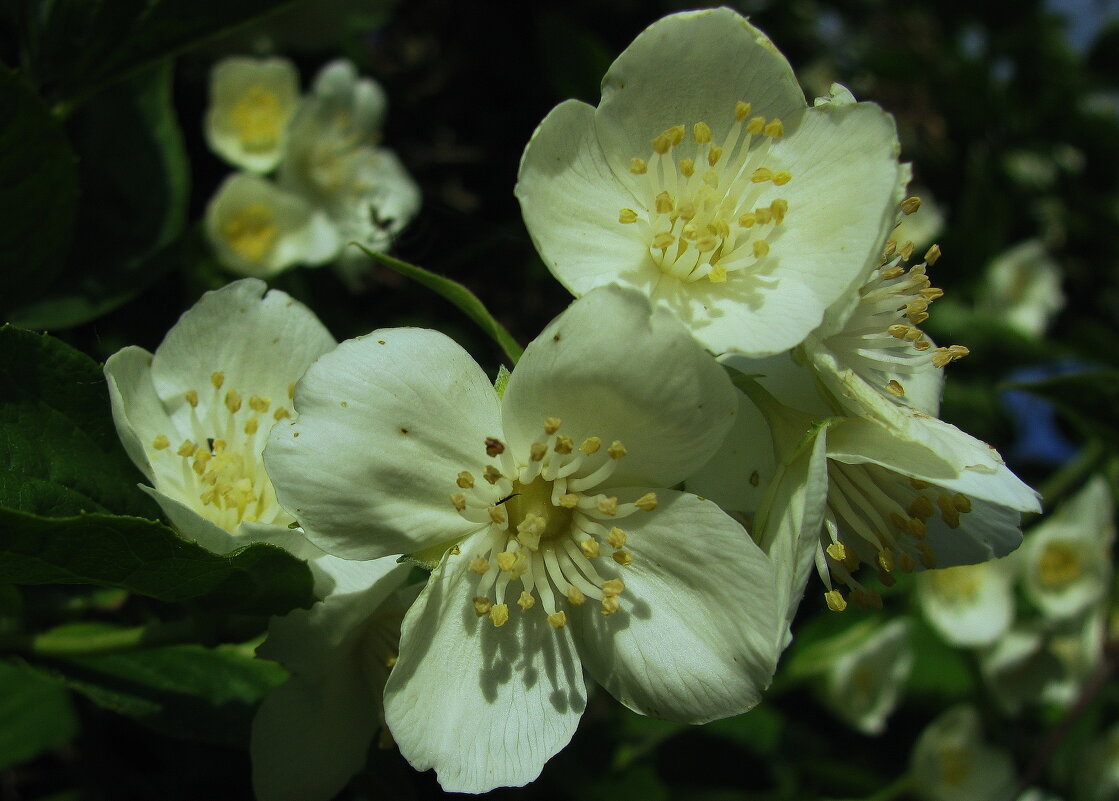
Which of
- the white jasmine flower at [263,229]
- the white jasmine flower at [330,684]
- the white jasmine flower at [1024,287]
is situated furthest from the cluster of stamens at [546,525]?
the white jasmine flower at [1024,287]

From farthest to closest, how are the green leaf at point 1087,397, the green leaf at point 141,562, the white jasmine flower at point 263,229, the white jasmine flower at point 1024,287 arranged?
the white jasmine flower at point 1024,287, the white jasmine flower at point 263,229, the green leaf at point 1087,397, the green leaf at point 141,562

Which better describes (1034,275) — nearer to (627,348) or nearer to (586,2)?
(586,2)

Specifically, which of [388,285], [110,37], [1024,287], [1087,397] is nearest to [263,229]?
[388,285]

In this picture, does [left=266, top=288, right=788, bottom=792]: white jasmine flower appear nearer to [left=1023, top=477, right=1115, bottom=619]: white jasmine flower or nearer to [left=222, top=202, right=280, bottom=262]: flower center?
[left=222, top=202, right=280, bottom=262]: flower center

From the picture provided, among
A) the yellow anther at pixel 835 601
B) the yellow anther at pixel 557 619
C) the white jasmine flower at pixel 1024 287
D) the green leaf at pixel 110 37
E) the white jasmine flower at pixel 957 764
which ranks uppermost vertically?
the green leaf at pixel 110 37

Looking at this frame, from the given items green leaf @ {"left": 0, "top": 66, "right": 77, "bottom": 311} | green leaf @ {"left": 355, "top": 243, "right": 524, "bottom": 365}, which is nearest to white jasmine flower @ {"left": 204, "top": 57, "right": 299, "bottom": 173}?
green leaf @ {"left": 0, "top": 66, "right": 77, "bottom": 311}

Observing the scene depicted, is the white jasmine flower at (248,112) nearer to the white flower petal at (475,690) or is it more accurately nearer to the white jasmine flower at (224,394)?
the white jasmine flower at (224,394)

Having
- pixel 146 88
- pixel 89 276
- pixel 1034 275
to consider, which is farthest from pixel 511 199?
pixel 1034 275

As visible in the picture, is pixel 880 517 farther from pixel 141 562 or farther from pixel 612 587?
pixel 141 562
